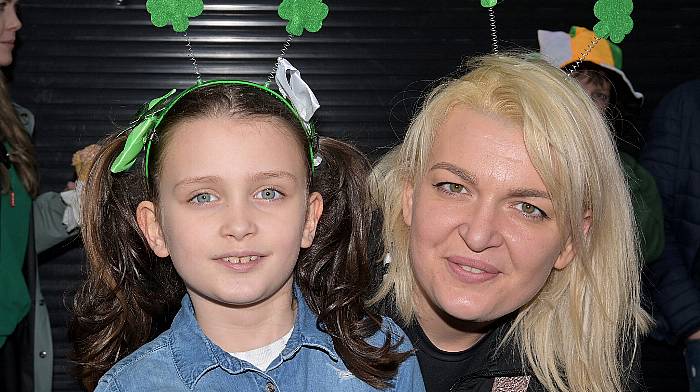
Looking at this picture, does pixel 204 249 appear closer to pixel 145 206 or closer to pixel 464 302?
pixel 145 206

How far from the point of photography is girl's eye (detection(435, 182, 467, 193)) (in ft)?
6.75

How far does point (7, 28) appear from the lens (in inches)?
129

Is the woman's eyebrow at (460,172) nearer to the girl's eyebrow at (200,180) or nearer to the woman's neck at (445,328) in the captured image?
the woman's neck at (445,328)

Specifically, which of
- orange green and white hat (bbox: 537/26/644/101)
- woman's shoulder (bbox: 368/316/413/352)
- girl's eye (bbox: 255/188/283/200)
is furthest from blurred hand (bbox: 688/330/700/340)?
girl's eye (bbox: 255/188/283/200)

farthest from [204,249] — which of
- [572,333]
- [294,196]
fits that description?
[572,333]

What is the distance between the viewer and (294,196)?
1838mm

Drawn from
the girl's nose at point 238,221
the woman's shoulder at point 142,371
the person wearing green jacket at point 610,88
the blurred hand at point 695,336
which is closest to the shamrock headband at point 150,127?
the girl's nose at point 238,221

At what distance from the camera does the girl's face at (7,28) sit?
10.7 feet

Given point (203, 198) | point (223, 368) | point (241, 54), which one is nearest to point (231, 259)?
point (203, 198)

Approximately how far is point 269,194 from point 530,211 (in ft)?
2.08

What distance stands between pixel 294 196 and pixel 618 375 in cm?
100

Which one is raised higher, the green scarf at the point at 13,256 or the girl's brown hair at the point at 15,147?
the girl's brown hair at the point at 15,147

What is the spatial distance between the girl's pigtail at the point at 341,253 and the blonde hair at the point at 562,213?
0.16 meters

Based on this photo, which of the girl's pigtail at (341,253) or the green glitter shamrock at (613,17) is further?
the green glitter shamrock at (613,17)
